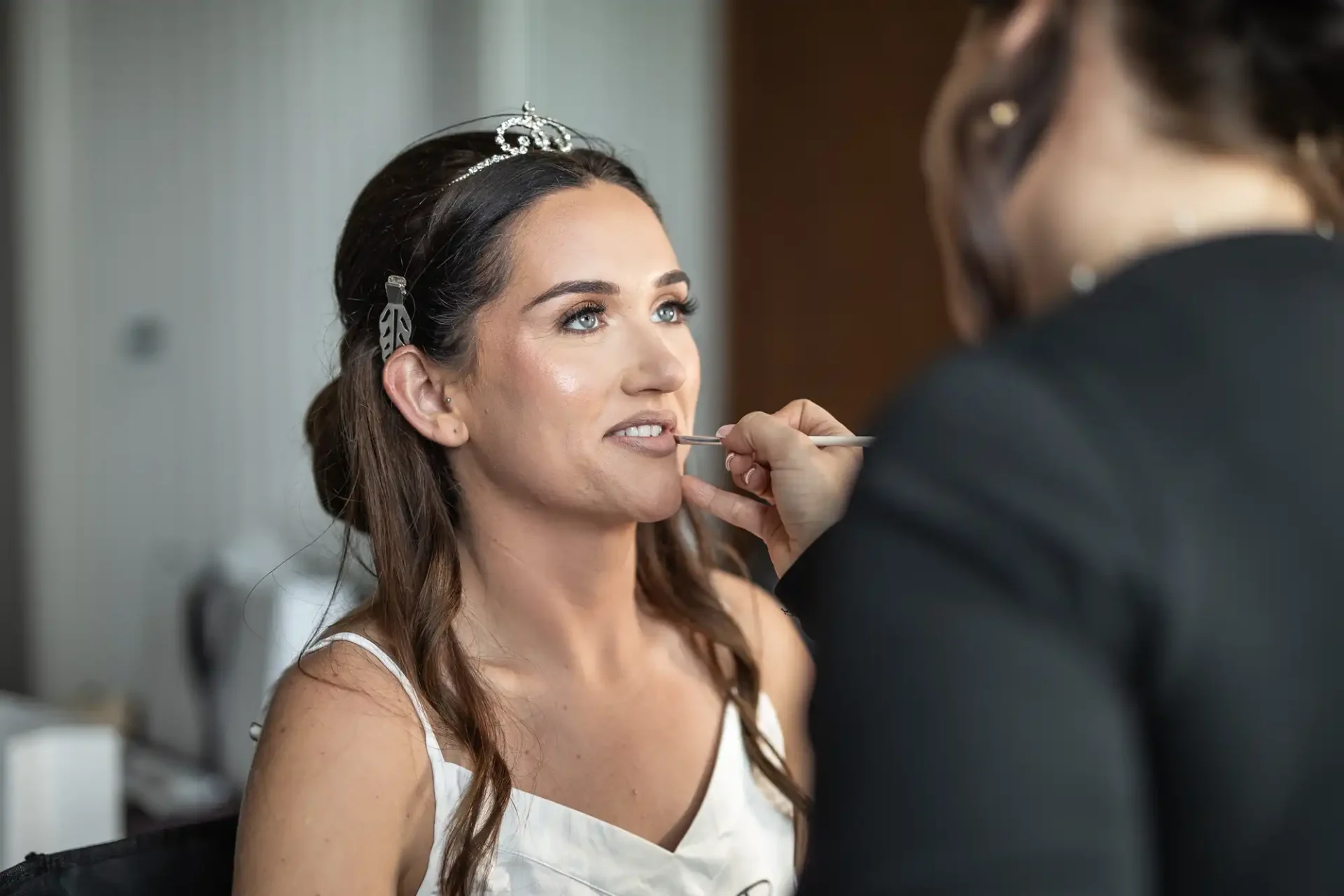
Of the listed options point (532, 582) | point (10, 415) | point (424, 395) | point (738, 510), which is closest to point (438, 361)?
point (424, 395)

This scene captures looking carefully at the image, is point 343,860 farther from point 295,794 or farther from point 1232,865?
point 1232,865

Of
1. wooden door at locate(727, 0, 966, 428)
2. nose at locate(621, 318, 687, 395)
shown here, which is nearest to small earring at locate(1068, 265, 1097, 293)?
nose at locate(621, 318, 687, 395)

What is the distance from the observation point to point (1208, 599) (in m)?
0.57

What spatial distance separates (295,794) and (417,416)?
1.67ft

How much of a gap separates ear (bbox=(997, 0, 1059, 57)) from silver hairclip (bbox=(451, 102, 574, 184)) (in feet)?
3.39

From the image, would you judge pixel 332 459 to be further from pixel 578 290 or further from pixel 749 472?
pixel 749 472

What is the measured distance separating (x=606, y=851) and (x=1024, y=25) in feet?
3.56

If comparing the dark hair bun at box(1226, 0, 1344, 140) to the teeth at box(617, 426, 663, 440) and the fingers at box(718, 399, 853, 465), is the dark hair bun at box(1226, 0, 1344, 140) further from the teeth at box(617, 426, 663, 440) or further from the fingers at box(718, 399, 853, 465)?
the teeth at box(617, 426, 663, 440)

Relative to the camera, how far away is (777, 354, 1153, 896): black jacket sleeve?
56 cm

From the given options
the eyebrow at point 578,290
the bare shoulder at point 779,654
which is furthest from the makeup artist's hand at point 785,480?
the bare shoulder at point 779,654

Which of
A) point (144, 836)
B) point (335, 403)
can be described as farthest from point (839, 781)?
point (335, 403)

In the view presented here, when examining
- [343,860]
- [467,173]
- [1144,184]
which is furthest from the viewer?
[467,173]

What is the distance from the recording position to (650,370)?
1.59 m

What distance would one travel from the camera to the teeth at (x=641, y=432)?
1.61 m
